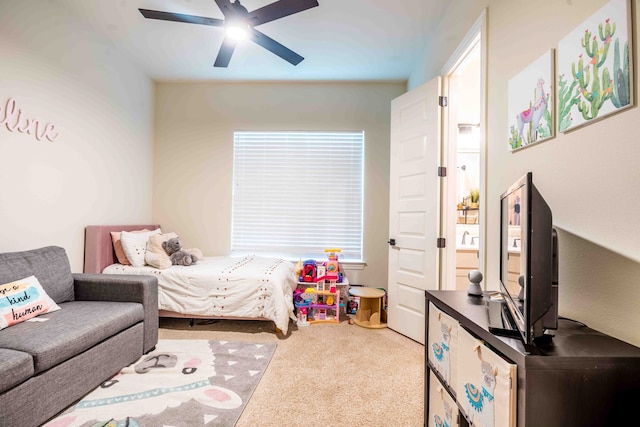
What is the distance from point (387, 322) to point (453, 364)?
1914 mm

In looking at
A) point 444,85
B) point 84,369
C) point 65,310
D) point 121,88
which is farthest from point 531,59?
point 121,88

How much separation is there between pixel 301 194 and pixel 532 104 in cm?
270

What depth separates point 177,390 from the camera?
1.74 meters

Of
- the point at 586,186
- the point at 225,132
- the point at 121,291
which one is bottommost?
the point at 121,291

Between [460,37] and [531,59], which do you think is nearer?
[531,59]

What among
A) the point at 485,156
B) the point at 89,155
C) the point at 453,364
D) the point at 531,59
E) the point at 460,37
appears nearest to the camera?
the point at 453,364

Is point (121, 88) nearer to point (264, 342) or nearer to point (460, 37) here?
point (264, 342)

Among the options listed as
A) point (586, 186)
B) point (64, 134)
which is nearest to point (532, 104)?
point (586, 186)

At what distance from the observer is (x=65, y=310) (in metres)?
1.87

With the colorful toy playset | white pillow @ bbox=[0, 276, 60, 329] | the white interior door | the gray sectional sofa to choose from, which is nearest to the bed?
the colorful toy playset

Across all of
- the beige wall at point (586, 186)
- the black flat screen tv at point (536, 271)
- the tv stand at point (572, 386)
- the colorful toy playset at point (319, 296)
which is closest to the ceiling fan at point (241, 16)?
the beige wall at point (586, 186)

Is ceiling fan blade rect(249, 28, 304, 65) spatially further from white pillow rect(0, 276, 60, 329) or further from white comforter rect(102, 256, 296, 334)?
white pillow rect(0, 276, 60, 329)

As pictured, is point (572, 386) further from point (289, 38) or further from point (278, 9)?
point (289, 38)

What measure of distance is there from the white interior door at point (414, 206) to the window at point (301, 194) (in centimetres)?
80
